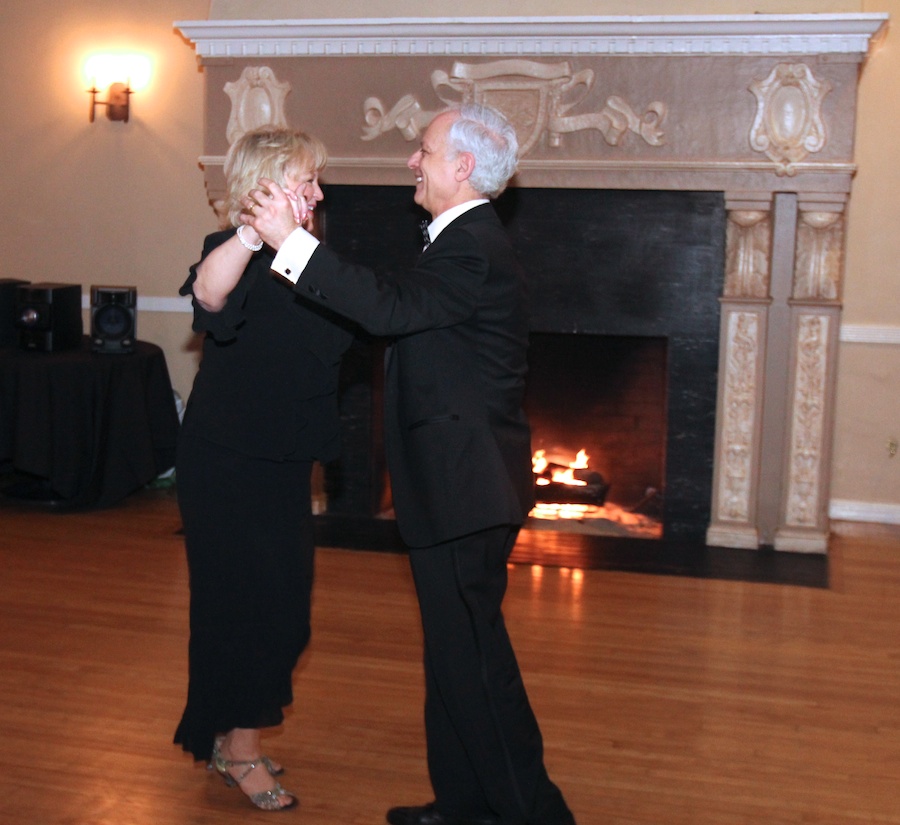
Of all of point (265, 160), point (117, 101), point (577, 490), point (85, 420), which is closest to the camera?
point (265, 160)

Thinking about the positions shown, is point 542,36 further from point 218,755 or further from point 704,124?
point 218,755

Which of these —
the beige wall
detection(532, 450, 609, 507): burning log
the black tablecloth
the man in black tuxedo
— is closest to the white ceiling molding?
the beige wall

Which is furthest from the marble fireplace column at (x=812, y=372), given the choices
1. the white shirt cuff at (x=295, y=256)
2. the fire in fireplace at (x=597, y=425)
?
the white shirt cuff at (x=295, y=256)

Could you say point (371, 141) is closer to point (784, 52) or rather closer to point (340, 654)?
point (784, 52)

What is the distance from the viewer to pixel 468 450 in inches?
90.7

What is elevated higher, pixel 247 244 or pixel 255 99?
pixel 255 99

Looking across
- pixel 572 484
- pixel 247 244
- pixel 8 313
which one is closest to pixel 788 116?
pixel 572 484

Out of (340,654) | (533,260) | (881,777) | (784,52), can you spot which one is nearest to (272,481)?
(340,654)

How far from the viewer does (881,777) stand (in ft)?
9.53

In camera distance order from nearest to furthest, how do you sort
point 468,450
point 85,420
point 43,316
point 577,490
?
point 468,450
point 85,420
point 43,316
point 577,490

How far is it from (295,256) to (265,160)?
1.33 feet

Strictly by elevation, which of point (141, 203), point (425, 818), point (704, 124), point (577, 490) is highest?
point (704, 124)

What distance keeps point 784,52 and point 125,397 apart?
326cm

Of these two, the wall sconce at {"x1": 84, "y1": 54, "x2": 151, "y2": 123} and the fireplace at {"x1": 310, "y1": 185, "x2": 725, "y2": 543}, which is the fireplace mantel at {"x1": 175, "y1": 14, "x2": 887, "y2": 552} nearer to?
the fireplace at {"x1": 310, "y1": 185, "x2": 725, "y2": 543}
